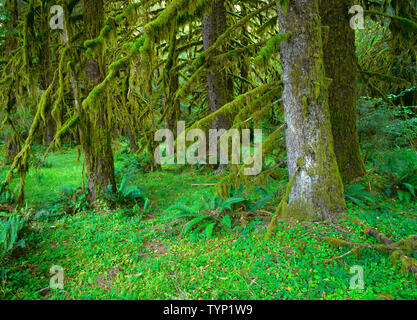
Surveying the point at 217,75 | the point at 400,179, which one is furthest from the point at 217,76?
the point at 400,179

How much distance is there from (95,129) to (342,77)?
205 inches

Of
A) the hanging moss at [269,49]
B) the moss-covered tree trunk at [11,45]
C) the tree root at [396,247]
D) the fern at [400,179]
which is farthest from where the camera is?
the moss-covered tree trunk at [11,45]

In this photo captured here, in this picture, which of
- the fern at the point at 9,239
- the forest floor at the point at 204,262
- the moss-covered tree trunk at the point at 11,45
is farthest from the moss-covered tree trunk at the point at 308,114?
the moss-covered tree trunk at the point at 11,45

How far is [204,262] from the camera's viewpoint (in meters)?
3.51

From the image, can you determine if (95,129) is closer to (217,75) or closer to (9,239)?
(9,239)

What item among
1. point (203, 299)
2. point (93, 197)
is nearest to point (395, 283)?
point (203, 299)

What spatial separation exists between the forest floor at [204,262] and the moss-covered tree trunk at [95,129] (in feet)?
3.88

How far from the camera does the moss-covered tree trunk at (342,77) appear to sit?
474cm

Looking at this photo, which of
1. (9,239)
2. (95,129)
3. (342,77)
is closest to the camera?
(9,239)

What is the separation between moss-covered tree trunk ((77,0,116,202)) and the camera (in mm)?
5488

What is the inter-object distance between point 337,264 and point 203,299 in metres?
1.65

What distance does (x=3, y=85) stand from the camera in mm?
5434

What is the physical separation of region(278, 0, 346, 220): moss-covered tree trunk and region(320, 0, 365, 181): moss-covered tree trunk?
47.9 inches

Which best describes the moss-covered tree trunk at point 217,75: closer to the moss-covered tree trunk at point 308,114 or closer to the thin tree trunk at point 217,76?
the thin tree trunk at point 217,76
